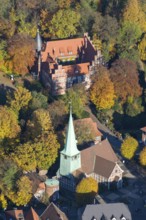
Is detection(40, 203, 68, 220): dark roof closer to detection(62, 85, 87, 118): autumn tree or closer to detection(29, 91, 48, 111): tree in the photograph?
detection(29, 91, 48, 111): tree

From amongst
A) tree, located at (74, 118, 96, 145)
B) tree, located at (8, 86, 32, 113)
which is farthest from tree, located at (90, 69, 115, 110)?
tree, located at (8, 86, 32, 113)

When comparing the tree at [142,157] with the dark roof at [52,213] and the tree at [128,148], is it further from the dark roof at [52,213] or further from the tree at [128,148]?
the dark roof at [52,213]

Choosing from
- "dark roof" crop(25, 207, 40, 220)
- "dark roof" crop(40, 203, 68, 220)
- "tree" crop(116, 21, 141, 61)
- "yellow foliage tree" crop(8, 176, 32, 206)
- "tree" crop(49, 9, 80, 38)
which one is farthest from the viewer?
"tree" crop(49, 9, 80, 38)

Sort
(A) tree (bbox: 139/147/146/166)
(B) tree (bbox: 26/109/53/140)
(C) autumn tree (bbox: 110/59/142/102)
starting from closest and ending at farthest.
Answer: (B) tree (bbox: 26/109/53/140), (A) tree (bbox: 139/147/146/166), (C) autumn tree (bbox: 110/59/142/102)

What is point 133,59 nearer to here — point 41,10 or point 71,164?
point 41,10

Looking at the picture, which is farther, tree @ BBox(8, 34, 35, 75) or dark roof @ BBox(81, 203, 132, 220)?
tree @ BBox(8, 34, 35, 75)

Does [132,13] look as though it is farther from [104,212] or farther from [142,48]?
[104,212]

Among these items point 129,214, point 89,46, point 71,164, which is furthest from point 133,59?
point 129,214
